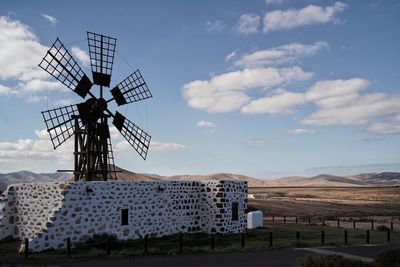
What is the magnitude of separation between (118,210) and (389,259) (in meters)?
12.7

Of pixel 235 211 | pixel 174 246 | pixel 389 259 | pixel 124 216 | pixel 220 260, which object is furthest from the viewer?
pixel 235 211

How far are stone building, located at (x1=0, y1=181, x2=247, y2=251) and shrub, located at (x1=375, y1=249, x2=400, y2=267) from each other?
12353 millimetres

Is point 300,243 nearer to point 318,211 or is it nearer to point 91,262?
point 91,262

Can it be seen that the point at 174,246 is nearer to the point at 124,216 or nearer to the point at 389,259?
the point at 124,216

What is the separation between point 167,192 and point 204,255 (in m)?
6.23

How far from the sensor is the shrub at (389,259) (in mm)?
→ 12526

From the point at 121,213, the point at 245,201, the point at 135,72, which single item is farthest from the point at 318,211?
the point at 121,213

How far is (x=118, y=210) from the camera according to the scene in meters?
21.8

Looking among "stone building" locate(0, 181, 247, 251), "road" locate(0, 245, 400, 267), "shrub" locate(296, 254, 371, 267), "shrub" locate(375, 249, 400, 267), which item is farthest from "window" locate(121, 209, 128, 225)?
"shrub" locate(375, 249, 400, 267)

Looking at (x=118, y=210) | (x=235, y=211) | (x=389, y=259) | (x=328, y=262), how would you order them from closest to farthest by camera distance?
(x=328, y=262) → (x=389, y=259) → (x=118, y=210) → (x=235, y=211)

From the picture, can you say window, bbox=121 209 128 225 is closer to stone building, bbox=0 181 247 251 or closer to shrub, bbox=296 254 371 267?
Answer: stone building, bbox=0 181 247 251

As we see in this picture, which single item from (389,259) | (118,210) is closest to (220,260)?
(389,259)

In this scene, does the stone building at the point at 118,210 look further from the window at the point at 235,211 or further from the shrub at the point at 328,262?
the shrub at the point at 328,262

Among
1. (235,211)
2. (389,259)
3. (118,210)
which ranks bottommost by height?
(389,259)
